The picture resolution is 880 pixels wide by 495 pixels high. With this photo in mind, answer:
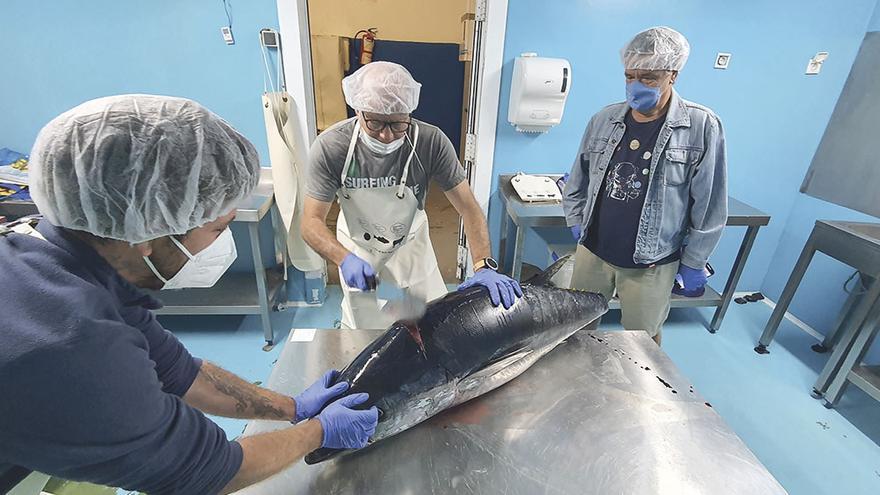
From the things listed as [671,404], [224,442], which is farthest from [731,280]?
[224,442]

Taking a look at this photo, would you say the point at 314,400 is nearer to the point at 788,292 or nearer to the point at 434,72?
the point at 788,292

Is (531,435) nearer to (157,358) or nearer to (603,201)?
(157,358)

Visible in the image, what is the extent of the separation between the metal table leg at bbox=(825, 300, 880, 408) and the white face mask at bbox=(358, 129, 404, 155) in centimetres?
267

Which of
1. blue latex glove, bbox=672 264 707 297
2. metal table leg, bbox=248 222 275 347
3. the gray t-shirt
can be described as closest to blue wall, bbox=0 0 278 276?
metal table leg, bbox=248 222 275 347

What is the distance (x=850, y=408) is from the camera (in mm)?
2430

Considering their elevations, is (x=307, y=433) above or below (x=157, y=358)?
below

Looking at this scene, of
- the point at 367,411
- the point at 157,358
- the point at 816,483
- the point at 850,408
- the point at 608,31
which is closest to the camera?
the point at 157,358

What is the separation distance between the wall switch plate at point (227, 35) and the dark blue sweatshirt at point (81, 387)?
2210 millimetres

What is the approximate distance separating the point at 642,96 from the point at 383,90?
1.09 metres

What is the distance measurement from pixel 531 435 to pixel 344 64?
574 centimetres

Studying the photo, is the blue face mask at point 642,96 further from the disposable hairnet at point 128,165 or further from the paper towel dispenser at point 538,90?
the disposable hairnet at point 128,165

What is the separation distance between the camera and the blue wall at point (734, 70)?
2.67 meters

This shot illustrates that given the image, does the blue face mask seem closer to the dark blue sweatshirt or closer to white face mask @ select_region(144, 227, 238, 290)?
white face mask @ select_region(144, 227, 238, 290)

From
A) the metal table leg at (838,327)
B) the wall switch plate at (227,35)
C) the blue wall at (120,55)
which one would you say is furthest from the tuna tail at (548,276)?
the metal table leg at (838,327)
